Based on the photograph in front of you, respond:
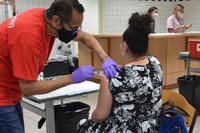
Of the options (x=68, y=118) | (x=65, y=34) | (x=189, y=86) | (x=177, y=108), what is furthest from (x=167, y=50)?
(x=65, y=34)

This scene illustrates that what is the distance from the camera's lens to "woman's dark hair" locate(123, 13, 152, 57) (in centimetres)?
164

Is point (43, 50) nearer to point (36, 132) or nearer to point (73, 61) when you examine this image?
point (36, 132)

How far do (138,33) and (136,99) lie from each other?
0.35 metres

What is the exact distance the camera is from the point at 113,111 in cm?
162

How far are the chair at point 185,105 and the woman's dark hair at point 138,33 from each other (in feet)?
1.22

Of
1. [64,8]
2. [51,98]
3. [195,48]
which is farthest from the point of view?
[195,48]

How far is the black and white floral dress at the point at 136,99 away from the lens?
5.17 ft

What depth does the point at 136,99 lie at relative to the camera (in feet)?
5.21

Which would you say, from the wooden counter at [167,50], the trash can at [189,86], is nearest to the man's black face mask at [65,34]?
the trash can at [189,86]

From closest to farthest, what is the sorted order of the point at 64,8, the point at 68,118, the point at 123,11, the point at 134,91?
1. the point at 64,8
2. the point at 134,91
3. the point at 68,118
4. the point at 123,11

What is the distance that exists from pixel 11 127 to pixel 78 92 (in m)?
0.63

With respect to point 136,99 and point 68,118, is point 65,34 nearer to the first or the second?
point 136,99

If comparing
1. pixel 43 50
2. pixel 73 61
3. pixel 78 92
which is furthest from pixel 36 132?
pixel 73 61

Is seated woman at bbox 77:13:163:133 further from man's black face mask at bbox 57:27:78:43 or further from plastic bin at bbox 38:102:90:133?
plastic bin at bbox 38:102:90:133
